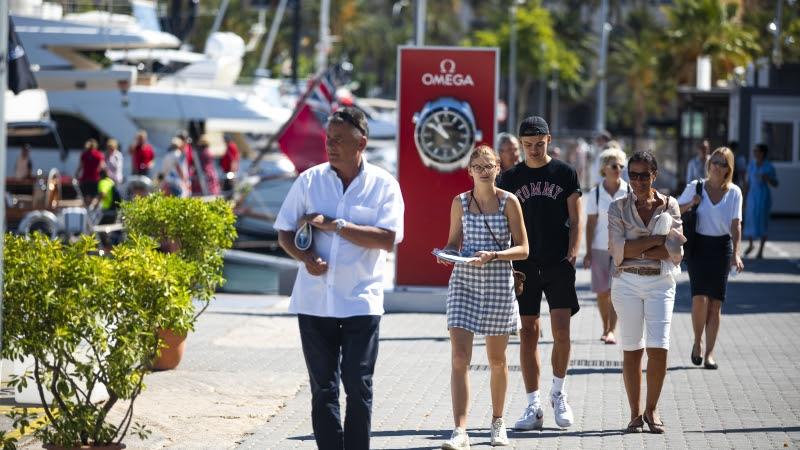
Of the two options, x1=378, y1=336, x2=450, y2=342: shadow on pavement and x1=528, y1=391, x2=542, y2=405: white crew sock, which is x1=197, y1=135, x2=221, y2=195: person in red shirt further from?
x1=528, y1=391, x2=542, y2=405: white crew sock

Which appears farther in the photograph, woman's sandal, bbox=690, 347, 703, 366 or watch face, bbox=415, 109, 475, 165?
watch face, bbox=415, 109, 475, 165

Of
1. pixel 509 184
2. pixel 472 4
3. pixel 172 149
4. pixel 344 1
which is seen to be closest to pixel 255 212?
pixel 172 149

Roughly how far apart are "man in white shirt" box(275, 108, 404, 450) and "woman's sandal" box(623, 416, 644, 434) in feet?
8.28

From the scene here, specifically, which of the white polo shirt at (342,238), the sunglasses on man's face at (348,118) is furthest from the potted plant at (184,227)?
the sunglasses on man's face at (348,118)

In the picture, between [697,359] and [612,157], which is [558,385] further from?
[612,157]

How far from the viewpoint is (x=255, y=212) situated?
96.3 feet

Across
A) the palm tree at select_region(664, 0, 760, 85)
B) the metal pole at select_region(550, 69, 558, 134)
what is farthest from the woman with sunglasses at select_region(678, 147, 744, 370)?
the metal pole at select_region(550, 69, 558, 134)

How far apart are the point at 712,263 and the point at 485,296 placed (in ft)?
12.3

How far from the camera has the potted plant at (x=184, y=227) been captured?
10492 millimetres

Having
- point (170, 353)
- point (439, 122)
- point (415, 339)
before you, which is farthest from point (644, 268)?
point (439, 122)

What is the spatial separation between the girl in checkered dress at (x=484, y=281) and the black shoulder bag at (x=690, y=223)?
340 centimetres

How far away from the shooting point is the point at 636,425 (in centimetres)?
A: 866

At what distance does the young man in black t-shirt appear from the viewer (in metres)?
8.73

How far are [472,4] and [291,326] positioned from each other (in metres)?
77.3
